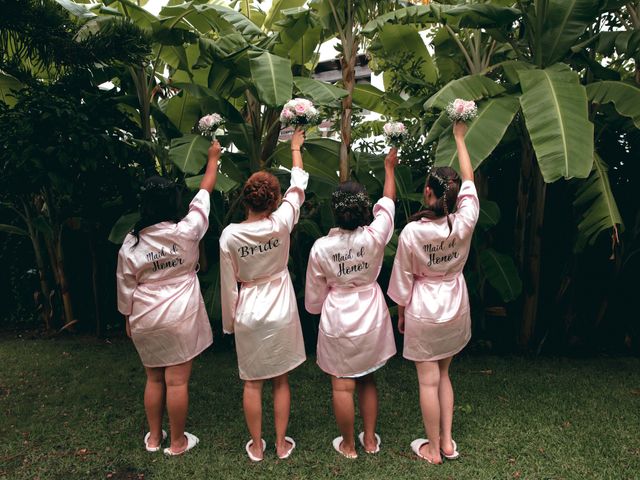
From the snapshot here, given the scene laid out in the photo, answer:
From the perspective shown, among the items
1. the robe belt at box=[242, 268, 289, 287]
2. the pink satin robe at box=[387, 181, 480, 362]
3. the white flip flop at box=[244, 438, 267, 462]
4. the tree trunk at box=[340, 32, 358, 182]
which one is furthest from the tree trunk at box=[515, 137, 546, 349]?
the white flip flop at box=[244, 438, 267, 462]

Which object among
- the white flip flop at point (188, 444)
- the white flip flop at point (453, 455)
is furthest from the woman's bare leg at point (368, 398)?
the white flip flop at point (188, 444)

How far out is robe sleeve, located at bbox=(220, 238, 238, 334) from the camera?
3148 millimetres

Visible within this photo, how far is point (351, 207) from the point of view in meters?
3.07

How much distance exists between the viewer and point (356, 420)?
12.9ft

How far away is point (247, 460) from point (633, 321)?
4.26 meters

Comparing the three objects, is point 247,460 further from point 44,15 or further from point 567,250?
point 567,250

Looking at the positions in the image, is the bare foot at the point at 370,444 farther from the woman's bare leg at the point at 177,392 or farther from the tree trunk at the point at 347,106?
the tree trunk at the point at 347,106

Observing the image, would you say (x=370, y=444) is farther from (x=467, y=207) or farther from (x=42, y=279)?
(x=42, y=279)

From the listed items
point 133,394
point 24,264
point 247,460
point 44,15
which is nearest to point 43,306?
point 24,264

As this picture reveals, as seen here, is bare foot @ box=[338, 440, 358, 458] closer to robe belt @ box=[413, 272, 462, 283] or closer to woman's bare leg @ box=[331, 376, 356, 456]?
woman's bare leg @ box=[331, 376, 356, 456]

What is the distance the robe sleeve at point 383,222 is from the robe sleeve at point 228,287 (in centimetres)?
86

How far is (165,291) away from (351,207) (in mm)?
1269

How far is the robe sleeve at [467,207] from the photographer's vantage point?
3.07 meters

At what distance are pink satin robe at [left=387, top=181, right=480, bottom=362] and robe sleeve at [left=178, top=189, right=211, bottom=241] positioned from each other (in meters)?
1.23
